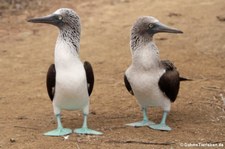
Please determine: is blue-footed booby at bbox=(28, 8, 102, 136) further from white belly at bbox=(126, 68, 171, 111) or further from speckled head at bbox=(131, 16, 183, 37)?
speckled head at bbox=(131, 16, 183, 37)

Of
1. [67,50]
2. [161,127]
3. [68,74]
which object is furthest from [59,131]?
[161,127]

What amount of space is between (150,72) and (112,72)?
299 cm

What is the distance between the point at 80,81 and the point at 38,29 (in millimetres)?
6486

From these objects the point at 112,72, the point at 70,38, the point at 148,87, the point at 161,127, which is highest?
the point at 70,38

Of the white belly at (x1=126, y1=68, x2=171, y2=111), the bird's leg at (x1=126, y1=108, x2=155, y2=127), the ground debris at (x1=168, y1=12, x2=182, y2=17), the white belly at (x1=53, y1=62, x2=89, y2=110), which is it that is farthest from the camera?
the ground debris at (x1=168, y1=12, x2=182, y2=17)

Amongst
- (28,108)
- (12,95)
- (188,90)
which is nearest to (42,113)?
(28,108)

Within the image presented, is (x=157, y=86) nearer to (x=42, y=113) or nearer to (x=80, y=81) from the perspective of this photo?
(x=80, y=81)

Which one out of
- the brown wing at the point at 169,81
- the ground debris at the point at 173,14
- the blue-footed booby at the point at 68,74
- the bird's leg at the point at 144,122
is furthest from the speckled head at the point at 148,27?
the ground debris at the point at 173,14

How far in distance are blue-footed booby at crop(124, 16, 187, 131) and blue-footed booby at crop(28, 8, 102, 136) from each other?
0.60 metres

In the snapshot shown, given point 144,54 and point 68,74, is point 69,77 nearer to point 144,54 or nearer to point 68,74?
→ point 68,74

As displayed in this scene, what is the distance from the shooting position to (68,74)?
610cm

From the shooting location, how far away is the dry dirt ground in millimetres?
6268

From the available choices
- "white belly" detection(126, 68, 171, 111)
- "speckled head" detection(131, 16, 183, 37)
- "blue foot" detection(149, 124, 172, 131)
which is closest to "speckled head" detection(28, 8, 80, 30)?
"speckled head" detection(131, 16, 183, 37)

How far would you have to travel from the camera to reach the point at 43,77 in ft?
30.0
